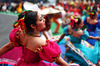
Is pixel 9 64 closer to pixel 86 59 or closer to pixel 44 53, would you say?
pixel 44 53

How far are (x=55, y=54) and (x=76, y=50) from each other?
1.11m

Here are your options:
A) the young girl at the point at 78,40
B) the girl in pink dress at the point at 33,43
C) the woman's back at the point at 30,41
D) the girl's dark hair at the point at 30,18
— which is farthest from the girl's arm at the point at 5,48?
the young girl at the point at 78,40

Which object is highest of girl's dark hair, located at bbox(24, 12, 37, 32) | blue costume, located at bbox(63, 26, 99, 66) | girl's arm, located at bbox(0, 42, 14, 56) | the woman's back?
girl's dark hair, located at bbox(24, 12, 37, 32)

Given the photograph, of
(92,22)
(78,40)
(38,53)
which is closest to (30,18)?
(38,53)

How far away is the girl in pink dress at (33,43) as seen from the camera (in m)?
1.11

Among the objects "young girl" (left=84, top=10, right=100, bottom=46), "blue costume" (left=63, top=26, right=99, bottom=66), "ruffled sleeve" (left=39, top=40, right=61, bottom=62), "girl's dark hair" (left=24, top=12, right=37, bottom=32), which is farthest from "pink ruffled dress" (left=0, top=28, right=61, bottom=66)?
"young girl" (left=84, top=10, right=100, bottom=46)

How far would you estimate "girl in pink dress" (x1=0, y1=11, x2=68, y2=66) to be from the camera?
111cm

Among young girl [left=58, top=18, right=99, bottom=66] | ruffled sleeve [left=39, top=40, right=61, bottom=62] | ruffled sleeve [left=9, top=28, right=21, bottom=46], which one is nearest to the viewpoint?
ruffled sleeve [left=39, top=40, right=61, bottom=62]

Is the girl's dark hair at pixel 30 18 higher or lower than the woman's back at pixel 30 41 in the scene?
higher

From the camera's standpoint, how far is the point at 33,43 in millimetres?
1172

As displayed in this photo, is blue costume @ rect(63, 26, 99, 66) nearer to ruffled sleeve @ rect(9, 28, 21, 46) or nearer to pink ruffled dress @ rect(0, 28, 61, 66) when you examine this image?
pink ruffled dress @ rect(0, 28, 61, 66)

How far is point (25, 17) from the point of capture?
1178mm

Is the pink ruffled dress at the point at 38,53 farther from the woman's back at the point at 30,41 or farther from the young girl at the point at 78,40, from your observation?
the young girl at the point at 78,40

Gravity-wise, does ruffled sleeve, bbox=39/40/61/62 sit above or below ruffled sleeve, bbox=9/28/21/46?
below
